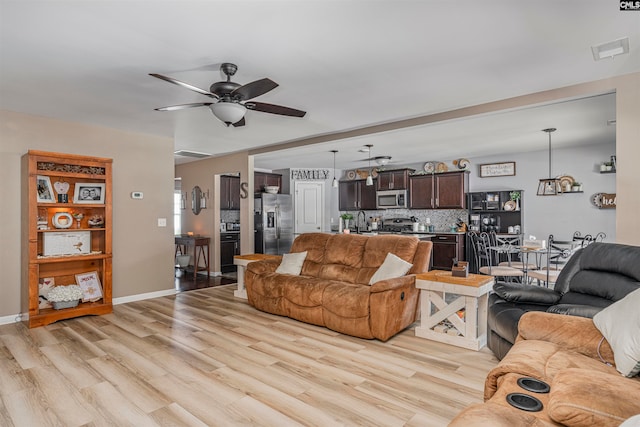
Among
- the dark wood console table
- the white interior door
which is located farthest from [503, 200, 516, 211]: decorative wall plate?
the dark wood console table

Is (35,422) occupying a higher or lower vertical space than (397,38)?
lower

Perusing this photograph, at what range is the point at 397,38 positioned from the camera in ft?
8.36

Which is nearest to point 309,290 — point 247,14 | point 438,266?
point 247,14

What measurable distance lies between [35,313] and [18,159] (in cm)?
183

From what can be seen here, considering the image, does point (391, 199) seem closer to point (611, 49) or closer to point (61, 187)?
point (611, 49)

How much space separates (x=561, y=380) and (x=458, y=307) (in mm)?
1855

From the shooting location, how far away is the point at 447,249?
7.48m

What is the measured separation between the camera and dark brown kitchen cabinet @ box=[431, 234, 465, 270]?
7.38m

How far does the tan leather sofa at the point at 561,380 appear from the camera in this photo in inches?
53.6

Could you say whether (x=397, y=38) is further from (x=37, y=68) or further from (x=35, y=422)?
(x=35, y=422)

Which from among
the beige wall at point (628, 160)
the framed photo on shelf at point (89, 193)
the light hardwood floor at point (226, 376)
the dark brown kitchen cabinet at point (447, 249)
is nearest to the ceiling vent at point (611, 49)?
the beige wall at point (628, 160)

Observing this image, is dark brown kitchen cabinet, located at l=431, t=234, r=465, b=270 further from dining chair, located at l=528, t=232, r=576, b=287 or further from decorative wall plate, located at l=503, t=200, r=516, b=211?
dining chair, located at l=528, t=232, r=576, b=287

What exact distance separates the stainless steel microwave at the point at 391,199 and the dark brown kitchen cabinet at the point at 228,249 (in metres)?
3.48

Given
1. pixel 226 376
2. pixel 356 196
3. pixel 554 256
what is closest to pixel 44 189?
pixel 226 376
